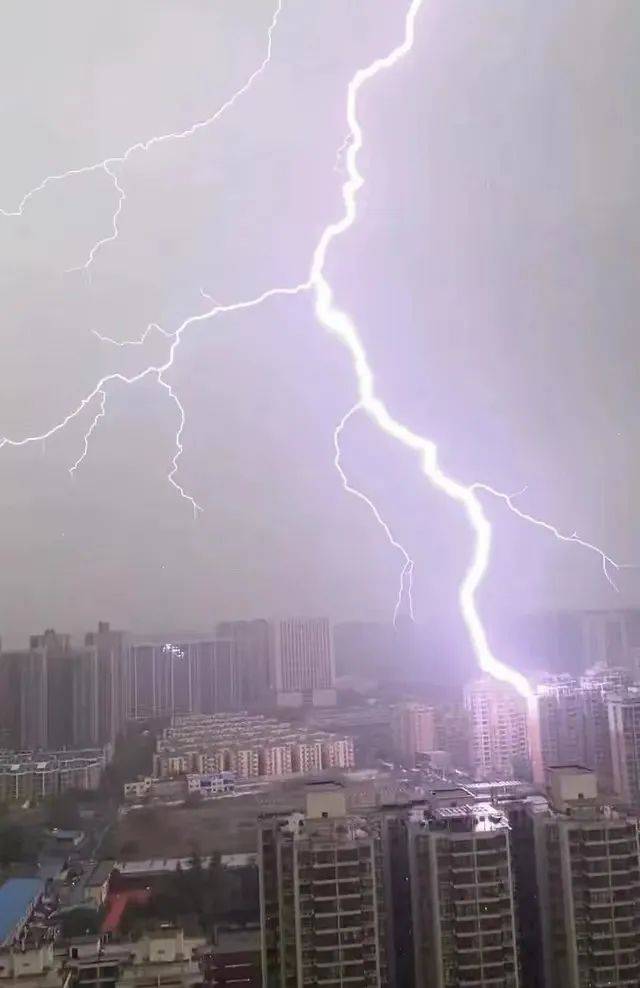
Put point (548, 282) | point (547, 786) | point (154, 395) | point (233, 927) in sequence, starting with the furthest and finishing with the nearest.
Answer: point (548, 282), point (154, 395), point (547, 786), point (233, 927)

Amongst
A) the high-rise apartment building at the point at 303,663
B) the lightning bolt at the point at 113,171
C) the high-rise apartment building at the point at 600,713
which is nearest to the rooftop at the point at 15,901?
the high-rise apartment building at the point at 303,663

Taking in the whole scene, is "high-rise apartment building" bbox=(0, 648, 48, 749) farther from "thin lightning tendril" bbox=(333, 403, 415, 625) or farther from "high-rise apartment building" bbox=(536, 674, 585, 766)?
"high-rise apartment building" bbox=(536, 674, 585, 766)

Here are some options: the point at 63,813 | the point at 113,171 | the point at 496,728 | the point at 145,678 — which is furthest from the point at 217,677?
the point at 113,171

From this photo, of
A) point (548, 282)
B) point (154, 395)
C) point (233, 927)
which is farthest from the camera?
point (548, 282)

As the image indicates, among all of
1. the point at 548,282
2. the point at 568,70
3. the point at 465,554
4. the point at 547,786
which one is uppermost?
the point at 568,70

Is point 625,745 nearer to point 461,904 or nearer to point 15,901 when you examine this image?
point 461,904

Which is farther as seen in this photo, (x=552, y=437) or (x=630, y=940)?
(x=552, y=437)

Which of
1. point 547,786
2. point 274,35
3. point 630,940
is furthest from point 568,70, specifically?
point 630,940

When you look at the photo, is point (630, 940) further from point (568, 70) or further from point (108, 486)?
point (568, 70)
